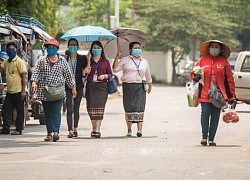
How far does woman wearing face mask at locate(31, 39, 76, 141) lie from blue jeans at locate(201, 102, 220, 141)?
2555 millimetres

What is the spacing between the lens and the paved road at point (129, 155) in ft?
35.3

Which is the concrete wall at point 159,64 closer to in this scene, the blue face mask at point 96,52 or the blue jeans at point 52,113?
the blue face mask at point 96,52

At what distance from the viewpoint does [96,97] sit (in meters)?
17.2

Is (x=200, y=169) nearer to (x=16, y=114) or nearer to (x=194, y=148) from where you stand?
(x=194, y=148)

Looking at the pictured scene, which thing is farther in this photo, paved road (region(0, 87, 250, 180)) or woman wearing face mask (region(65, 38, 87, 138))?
woman wearing face mask (region(65, 38, 87, 138))

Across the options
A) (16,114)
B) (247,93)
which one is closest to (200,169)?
(16,114)

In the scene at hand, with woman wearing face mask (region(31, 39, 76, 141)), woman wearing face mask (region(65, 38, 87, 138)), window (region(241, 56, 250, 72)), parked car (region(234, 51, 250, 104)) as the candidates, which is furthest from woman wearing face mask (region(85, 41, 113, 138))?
window (region(241, 56, 250, 72))

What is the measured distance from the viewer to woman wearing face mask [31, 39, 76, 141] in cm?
1596

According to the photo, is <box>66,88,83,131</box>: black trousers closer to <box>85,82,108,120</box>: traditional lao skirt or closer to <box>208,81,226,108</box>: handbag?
<box>85,82,108,120</box>: traditional lao skirt

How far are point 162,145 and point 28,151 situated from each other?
2.33 m

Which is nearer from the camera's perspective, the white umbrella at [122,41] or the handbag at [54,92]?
the handbag at [54,92]

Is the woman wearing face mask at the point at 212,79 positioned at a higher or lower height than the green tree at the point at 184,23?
higher

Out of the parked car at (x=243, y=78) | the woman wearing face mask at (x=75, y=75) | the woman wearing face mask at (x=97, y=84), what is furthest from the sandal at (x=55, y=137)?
the parked car at (x=243, y=78)

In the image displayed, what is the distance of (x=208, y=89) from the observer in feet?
49.4
